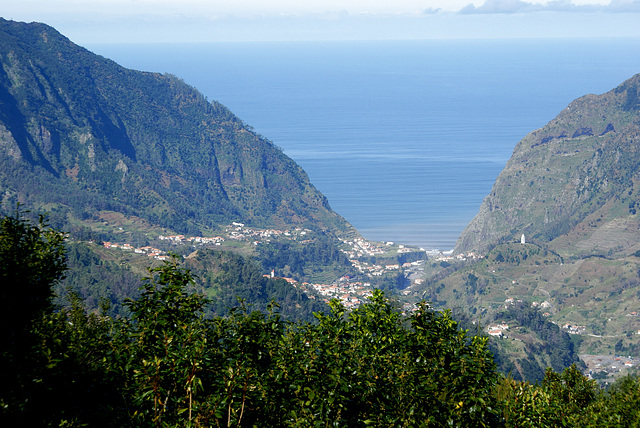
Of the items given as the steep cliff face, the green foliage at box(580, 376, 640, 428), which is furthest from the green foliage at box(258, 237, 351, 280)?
the green foliage at box(580, 376, 640, 428)

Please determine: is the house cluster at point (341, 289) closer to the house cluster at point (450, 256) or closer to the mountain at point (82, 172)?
the house cluster at point (450, 256)

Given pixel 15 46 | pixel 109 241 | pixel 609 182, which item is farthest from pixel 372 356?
pixel 15 46

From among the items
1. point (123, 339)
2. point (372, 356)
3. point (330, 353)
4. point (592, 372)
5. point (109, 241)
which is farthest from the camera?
point (109, 241)

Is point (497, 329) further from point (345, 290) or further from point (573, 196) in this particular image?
point (573, 196)

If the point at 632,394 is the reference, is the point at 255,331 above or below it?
above

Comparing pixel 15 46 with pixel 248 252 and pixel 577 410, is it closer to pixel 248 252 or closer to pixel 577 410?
pixel 248 252

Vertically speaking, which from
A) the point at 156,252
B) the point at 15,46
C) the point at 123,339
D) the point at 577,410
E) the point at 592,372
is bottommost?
the point at 592,372

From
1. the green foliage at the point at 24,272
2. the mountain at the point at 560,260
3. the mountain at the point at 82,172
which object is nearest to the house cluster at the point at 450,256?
the mountain at the point at 560,260

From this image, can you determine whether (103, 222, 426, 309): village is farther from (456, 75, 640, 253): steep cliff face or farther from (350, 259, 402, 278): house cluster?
(456, 75, 640, 253): steep cliff face
